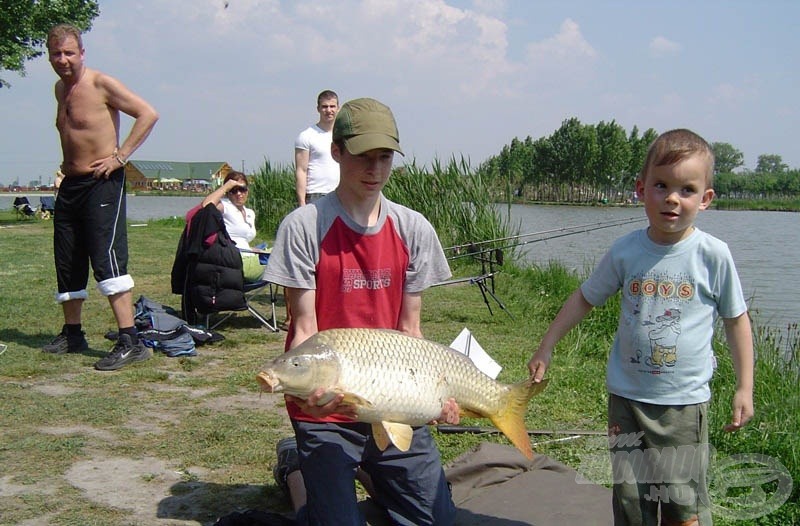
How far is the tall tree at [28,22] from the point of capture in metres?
20.8

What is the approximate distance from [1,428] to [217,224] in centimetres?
308

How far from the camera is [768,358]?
529cm

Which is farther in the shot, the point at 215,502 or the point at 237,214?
the point at 237,214

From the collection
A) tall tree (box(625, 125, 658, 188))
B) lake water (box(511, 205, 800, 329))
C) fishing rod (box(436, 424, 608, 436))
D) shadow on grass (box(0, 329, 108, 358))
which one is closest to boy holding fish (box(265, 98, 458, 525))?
fishing rod (box(436, 424, 608, 436))

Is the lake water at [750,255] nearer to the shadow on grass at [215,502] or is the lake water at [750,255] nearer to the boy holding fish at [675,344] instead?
the boy holding fish at [675,344]

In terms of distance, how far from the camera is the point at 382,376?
94.7 inches

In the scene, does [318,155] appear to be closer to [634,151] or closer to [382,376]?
[382,376]

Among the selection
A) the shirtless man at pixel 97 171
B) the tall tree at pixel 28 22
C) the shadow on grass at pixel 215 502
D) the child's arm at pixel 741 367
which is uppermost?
the tall tree at pixel 28 22

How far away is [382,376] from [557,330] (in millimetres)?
800

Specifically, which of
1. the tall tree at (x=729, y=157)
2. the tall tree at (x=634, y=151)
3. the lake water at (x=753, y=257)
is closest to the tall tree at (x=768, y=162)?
the tall tree at (x=729, y=157)

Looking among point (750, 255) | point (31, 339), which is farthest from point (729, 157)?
point (31, 339)

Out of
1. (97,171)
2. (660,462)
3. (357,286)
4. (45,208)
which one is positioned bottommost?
(660,462)

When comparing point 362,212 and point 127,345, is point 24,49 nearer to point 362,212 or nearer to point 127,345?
point 127,345

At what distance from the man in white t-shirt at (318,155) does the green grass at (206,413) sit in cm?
144
